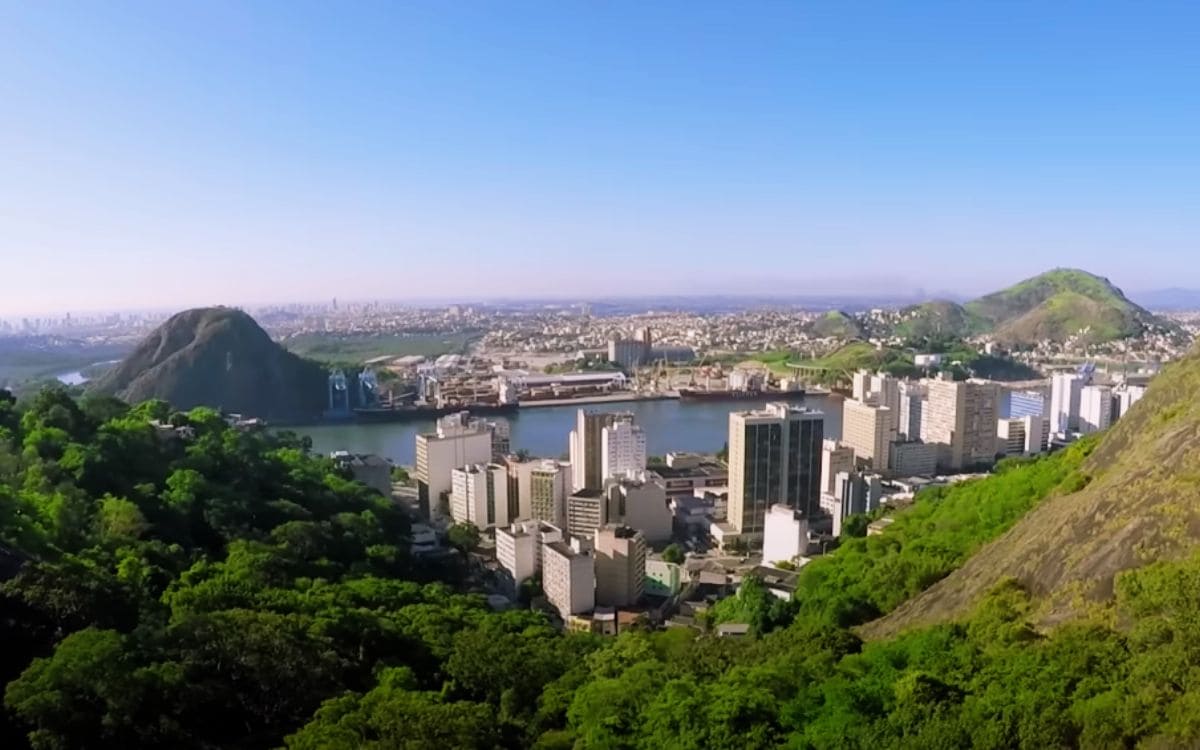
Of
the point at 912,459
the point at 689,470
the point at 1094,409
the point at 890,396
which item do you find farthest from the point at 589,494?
the point at 1094,409

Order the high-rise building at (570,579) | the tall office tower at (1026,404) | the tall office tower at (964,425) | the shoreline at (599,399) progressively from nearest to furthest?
the high-rise building at (570,579), the tall office tower at (964,425), the tall office tower at (1026,404), the shoreline at (599,399)

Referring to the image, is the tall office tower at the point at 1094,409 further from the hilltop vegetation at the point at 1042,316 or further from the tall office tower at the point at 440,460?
the hilltop vegetation at the point at 1042,316

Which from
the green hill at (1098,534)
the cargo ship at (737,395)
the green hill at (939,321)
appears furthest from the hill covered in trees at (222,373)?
the green hill at (939,321)

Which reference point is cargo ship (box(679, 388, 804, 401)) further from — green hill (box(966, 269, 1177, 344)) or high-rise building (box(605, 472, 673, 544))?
green hill (box(966, 269, 1177, 344))

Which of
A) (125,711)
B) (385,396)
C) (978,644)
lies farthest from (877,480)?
(385,396)

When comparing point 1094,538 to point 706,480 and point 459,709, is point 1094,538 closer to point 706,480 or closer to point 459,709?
point 459,709

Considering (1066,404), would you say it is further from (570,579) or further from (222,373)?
(222,373)

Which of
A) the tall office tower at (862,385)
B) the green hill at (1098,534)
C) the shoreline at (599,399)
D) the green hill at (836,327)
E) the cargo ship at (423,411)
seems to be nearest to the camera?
the green hill at (1098,534)

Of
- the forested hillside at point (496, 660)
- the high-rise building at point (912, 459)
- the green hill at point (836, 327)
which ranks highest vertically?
the forested hillside at point (496, 660)
